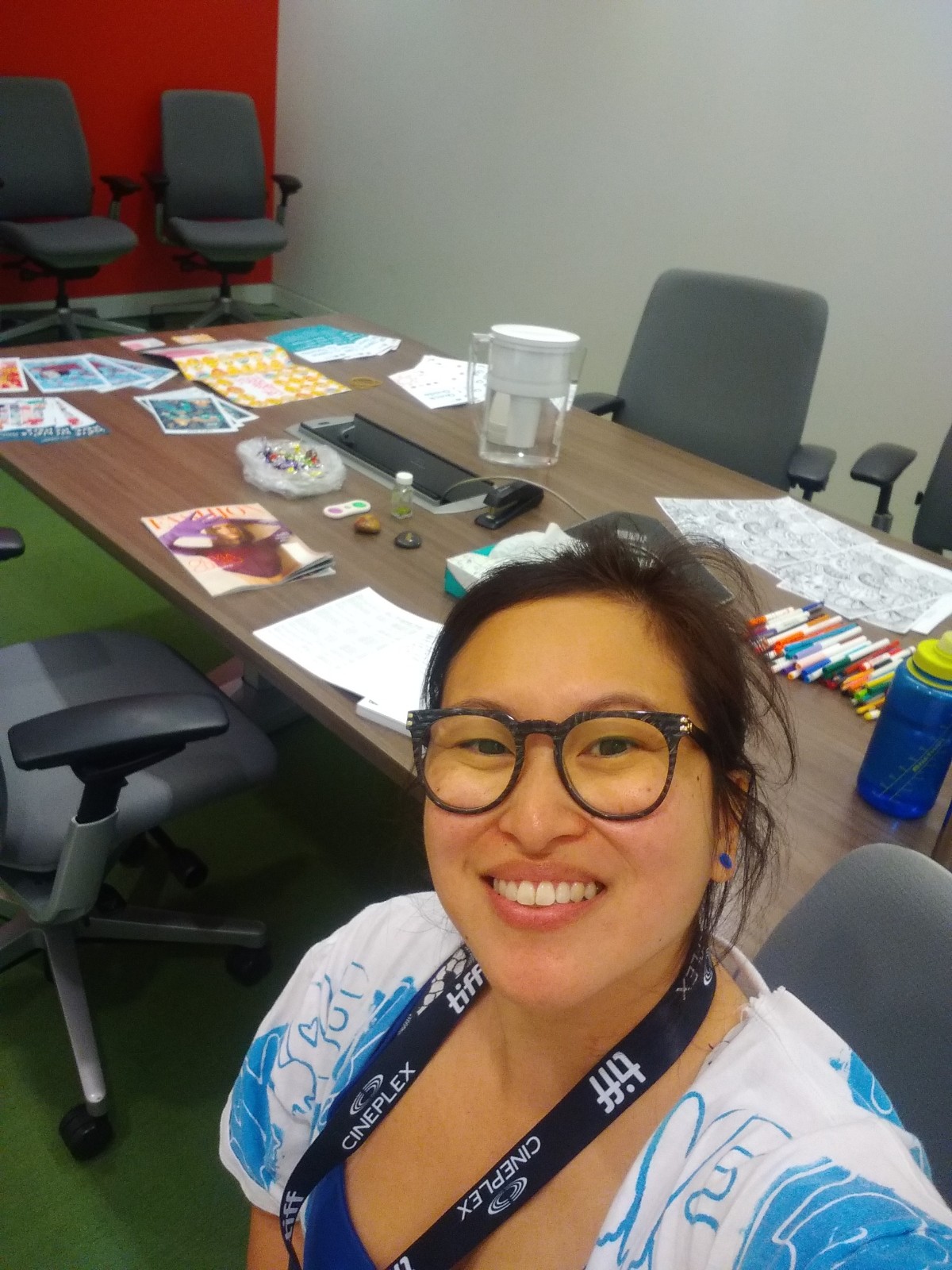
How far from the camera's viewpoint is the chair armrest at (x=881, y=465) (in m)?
2.20

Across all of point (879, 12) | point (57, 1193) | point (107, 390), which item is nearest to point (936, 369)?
point (879, 12)

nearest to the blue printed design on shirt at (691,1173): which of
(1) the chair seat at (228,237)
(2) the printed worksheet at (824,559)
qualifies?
(2) the printed worksheet at (824,559)

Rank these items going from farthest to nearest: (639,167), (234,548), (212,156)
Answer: (212,156)
(639,167)
(234,548)

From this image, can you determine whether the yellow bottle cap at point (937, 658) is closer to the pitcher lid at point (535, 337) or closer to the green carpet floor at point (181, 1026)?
the green carpet floor at point (181, 1026)

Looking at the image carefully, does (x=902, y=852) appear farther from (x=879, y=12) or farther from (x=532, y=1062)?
(x=879, y=12)

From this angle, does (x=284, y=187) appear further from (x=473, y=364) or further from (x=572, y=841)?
(x=572, y=841)

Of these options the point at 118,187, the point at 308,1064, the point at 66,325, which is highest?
the point at 118,187

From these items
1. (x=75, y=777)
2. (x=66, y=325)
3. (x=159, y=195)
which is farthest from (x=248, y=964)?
(x=159, y=195)

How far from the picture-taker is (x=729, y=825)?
68 cm

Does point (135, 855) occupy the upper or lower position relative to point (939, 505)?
lower

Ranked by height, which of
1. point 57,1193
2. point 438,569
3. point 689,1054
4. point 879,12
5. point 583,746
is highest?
point 879,12

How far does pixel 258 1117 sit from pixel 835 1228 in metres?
0.54

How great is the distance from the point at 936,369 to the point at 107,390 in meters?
2.51

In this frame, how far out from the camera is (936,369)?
2961mm
